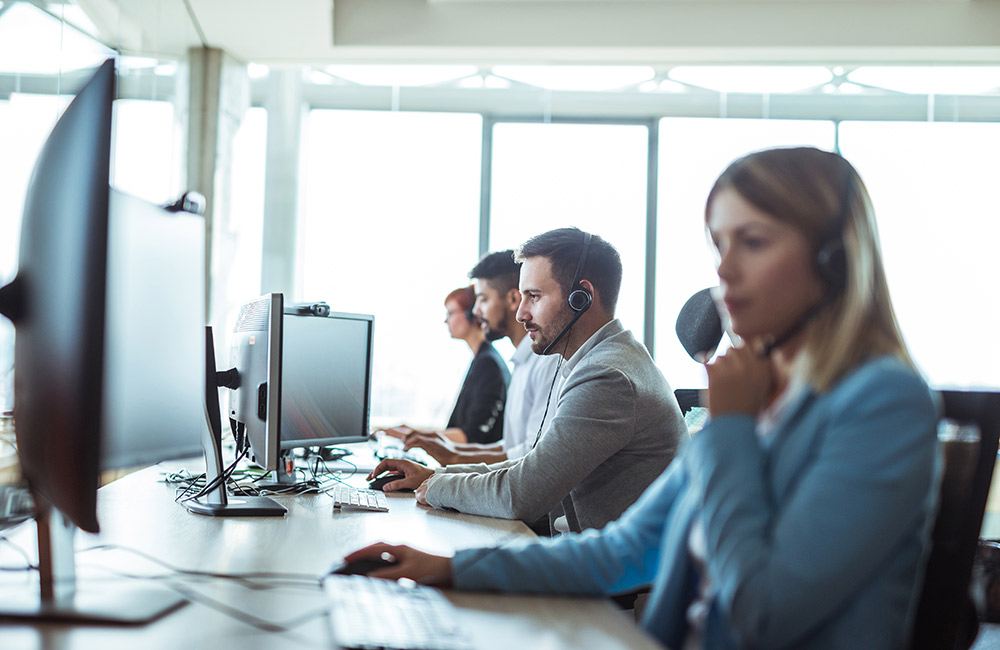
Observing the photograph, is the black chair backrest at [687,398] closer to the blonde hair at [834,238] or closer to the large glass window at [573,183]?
the blonde hair at [834,238]

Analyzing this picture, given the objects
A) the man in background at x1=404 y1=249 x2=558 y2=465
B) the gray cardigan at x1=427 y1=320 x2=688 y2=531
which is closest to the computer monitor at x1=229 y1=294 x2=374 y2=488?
the man in background at x1=404 y1=249 x2=558 y2=465

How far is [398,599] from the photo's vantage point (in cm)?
98

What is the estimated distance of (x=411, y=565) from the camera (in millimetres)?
1097

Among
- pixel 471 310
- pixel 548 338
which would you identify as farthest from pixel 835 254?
pixel 471 310

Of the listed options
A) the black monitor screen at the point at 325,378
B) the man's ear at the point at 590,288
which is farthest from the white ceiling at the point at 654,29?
the man's ear at the point at 590,288

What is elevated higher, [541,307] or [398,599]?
[541,307]

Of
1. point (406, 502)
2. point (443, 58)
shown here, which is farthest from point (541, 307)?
point (443, 58)

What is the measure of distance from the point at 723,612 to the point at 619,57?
3.91 metres

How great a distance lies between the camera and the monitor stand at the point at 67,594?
2.95ft

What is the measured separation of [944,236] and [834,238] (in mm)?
4416

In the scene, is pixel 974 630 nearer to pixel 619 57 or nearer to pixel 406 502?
pixel 406 502

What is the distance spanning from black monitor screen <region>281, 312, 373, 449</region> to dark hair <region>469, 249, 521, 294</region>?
1080mm

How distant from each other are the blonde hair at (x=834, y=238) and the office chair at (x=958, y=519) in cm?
23

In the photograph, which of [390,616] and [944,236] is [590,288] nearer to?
[390,616]
